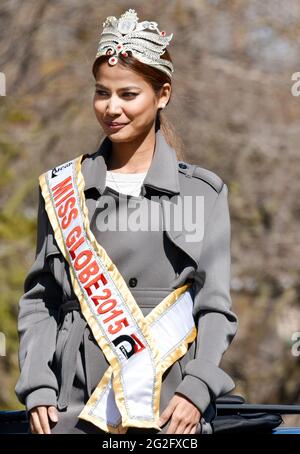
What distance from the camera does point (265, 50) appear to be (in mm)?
8375

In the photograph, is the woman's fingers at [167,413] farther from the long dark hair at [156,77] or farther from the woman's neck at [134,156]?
the long dark hair at [156,77]

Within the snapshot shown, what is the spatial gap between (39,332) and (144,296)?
0.26 meters

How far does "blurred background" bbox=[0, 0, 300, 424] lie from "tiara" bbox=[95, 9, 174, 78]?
4755 millimetres

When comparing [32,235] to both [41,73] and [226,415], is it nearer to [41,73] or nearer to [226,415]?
[41,73]

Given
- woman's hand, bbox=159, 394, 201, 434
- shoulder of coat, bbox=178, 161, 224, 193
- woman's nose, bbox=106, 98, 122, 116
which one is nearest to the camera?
woman's hand, bbox=159, 394, 201, 434

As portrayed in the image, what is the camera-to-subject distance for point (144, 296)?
325 centimetres

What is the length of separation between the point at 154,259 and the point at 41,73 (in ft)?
17.0

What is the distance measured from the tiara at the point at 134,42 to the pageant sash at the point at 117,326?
335 mm

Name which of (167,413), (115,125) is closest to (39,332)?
(167,413)

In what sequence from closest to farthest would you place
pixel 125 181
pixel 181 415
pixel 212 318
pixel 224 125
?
pixel 181 415 → pixel 212 318 → pixel 125 181 → pixel 224 125

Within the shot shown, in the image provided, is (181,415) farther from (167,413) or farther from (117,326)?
(117,326)

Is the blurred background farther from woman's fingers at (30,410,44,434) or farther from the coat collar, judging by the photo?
woman's fingers at (30,410,44,434)

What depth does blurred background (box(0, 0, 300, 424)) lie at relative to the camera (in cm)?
814

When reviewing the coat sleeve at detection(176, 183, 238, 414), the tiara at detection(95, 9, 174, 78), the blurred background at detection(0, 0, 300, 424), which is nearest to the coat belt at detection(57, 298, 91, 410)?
the coat sleeve at detection(176, 183, 238, 414)
